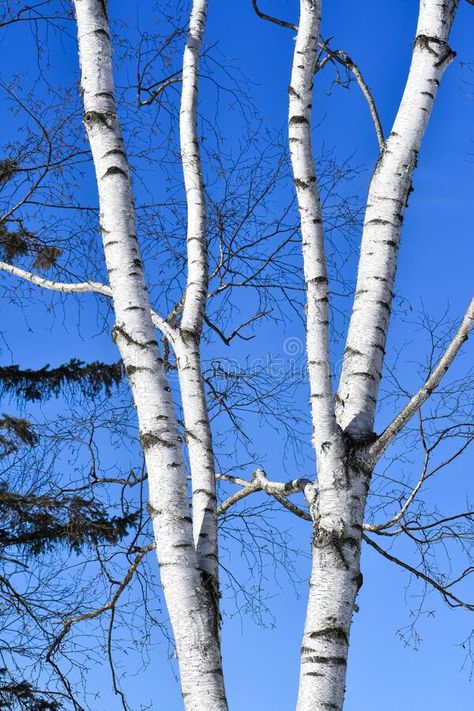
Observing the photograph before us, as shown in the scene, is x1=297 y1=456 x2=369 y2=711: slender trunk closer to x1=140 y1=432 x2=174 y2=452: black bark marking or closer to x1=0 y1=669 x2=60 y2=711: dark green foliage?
x1=140 y1=432 x2=174 y2=452: black bark marking

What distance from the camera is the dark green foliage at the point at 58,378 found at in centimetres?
683

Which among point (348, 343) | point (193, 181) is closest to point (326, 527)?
point (348, 343)

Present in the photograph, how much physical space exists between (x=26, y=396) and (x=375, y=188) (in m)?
4.82

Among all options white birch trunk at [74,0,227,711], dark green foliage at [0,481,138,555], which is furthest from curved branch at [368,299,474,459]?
dark green foliage at [0,481,138,555]

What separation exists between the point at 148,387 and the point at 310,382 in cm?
60

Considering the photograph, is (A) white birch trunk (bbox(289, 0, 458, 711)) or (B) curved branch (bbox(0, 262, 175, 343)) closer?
(A) white birch trunk (bbox(289, 0, 458, 711))

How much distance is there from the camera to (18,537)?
604cm

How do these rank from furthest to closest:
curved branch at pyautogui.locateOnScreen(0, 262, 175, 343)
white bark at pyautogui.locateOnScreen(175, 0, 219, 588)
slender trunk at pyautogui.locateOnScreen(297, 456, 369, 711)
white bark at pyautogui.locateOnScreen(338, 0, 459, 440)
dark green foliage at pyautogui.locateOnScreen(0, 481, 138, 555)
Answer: dark green foliage at pyautogui.locateOnScreen(0, 481, 138, 555) → curved branch at pyautogui.locateOnScreen(0, 262, 175, 343) → white bark at pyautogui.locateOnScreen(175, 0, 219, 588) → white bark at pyautogui.locateOnScreen(338, 0, 459, 440) → slender trunk at pyautogui.locateOnScreen(297, 456, 369, 711)

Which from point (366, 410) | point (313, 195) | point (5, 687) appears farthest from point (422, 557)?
point (5, 687)

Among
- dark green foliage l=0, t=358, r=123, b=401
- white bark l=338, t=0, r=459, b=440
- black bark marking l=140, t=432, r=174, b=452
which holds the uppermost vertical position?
dark green foliage l=0, t=358, r=123, b=401

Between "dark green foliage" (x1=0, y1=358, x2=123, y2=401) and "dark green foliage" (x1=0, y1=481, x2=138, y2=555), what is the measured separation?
43.2 inches

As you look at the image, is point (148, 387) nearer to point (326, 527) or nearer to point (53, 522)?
point (326, 527)

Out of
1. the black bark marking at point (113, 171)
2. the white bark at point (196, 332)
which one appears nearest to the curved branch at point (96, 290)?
the white bark at point (196, 332)

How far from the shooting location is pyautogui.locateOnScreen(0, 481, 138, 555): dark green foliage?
5746 millimetres
